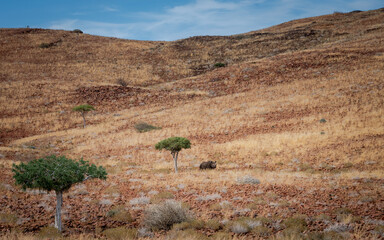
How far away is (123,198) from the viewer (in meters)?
11.5

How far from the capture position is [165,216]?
27.9 ft

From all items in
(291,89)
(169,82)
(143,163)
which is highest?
(169,82)

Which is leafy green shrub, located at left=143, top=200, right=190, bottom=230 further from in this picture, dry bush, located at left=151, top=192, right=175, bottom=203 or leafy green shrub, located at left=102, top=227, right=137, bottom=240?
dry bush, located at left=151, top=192, right=175, bottom=203

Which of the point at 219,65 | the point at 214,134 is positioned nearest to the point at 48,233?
the point at 214,134

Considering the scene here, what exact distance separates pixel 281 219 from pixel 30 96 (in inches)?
1908

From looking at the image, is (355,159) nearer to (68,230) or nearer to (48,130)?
(68,230)

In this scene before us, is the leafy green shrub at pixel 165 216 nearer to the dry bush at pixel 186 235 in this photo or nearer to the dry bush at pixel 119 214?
the dry bush at pixel 186 235

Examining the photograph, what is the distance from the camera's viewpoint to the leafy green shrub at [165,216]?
843 centimetres

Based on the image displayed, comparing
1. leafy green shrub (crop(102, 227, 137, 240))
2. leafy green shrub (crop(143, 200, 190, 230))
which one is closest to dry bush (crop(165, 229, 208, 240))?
leafy green shrub (crop(143, 200, 190, 230))

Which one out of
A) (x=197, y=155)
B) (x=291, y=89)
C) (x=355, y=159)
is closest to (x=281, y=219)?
(x=355, y=159)

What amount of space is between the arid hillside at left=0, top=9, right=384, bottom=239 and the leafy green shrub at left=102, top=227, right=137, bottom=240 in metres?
0.29

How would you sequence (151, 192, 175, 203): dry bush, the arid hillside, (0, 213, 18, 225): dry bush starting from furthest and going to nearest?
(151, 192, 175, 203): dry bush
the arid hillside
(0, 213, 18, 225): dry bush

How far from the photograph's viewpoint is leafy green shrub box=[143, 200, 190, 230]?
8.43 meters

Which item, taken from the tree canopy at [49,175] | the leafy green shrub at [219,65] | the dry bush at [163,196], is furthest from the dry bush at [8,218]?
the leafy green shrub at [219,65]
